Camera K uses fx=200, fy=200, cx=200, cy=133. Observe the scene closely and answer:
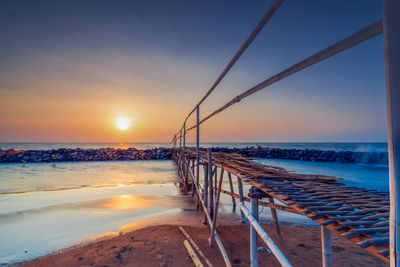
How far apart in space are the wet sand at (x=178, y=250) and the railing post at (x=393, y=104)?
2639 mm

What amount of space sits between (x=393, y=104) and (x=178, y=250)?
325cm

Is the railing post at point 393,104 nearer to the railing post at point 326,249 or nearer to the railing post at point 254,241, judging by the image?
the railing post at point 326,249

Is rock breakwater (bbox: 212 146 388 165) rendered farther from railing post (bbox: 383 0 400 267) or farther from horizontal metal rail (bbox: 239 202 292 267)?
railing post (bbox: 383 0 400 267)

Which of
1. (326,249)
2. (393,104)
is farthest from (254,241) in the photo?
(393,104)

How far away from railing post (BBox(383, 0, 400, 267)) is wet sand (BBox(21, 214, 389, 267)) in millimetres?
2639

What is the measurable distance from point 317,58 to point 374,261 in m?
3.63

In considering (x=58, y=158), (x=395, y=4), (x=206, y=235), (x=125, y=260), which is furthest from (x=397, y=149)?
(x=58, y=158)

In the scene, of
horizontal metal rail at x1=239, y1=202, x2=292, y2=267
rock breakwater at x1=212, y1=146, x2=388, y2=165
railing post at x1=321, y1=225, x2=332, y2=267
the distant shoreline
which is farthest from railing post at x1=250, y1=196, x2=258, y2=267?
rock breakwater at x1=212, y1=146, x2=388, y2=165

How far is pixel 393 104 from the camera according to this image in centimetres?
65

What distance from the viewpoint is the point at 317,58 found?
109 cm

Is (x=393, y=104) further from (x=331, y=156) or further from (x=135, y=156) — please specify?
(x=331, y=156)

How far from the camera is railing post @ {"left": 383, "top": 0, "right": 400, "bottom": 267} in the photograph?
2.09 feet

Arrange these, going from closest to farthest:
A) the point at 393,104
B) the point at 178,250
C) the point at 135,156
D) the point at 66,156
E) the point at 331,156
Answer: the point at 393,104
the point at 178,250
the point at 66,156
the point at 331,156
the point at 135,156

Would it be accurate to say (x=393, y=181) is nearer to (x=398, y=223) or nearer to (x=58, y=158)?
(x=398, y=223)
